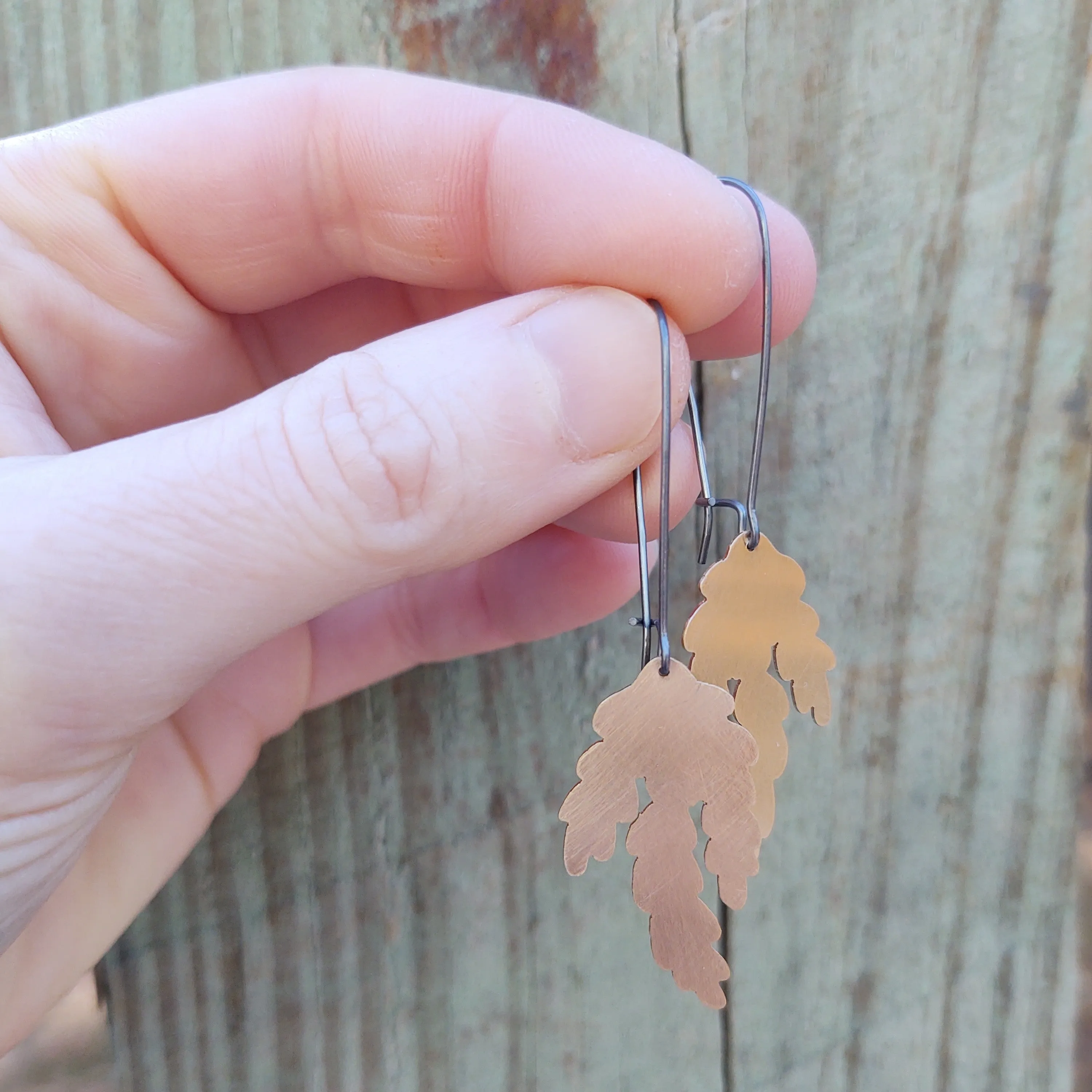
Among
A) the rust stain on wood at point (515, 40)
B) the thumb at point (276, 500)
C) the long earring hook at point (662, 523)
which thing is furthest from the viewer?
the rust stain on wood at point (515, 40)

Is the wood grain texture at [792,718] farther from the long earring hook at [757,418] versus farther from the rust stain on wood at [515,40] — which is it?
the long earring hook at [757,418]

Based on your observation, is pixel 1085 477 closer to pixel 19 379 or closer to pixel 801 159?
pixel 801 159

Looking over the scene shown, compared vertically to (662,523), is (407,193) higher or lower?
higher

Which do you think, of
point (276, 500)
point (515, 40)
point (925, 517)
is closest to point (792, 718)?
point (925, 517)

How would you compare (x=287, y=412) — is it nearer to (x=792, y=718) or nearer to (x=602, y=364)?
(x=602, y=364)

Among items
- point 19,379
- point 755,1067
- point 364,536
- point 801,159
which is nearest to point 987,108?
point 801,159

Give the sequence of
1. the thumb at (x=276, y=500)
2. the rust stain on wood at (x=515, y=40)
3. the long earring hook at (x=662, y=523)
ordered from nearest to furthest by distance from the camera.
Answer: the thumb at (x=276, y=500) < the long earring hook at (x=662, y=523) < the rust stain on wood at (x=515, y=40)

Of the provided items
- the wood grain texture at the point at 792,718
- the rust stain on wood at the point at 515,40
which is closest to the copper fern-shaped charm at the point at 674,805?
the wood grain texture at the point at 792,718

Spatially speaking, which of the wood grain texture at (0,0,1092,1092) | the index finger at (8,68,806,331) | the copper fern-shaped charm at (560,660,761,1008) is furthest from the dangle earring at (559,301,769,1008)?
the wood grain texture at (0,0,1092,1092)
